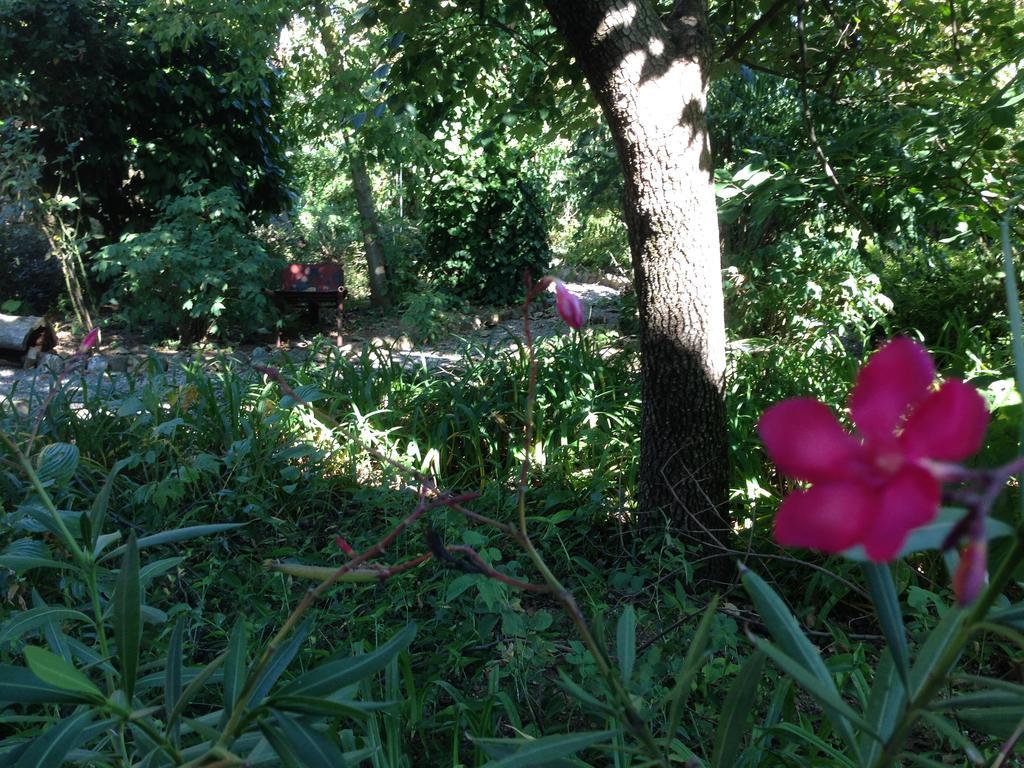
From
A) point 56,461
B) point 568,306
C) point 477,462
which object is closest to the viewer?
point 568,306

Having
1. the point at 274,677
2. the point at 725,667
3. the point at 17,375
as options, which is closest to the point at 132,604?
the point at 274,677

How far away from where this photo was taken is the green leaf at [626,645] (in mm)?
1017

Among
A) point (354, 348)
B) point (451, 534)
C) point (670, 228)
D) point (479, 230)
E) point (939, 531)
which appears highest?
point (479, 230)

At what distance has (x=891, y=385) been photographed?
38cm

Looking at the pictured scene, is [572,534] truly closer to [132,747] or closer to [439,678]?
[439,678]

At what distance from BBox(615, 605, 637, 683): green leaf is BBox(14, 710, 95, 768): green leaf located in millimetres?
634

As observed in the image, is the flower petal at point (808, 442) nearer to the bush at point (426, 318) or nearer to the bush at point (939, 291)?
the bush at point (939, 291)

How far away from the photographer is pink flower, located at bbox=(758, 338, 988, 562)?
330 mm

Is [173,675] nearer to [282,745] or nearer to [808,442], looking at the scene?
[282,745]

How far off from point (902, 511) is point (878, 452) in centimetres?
3

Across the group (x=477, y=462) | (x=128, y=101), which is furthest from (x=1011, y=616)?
(x=128, y=101)

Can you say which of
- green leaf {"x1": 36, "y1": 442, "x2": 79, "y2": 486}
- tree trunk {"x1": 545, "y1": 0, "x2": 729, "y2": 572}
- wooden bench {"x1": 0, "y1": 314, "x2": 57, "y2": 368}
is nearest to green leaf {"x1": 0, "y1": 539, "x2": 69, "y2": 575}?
green leaf {"x1": 36, "y1": 442, "x2": 79, "y2": 486}

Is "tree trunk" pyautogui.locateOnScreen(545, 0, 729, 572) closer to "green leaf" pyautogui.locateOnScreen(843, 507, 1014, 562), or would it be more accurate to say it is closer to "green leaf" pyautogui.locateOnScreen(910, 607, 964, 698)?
"green leaf" pyautogui.locateOnScreen(910, 607, 964, 698)

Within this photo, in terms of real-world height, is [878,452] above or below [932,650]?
above
